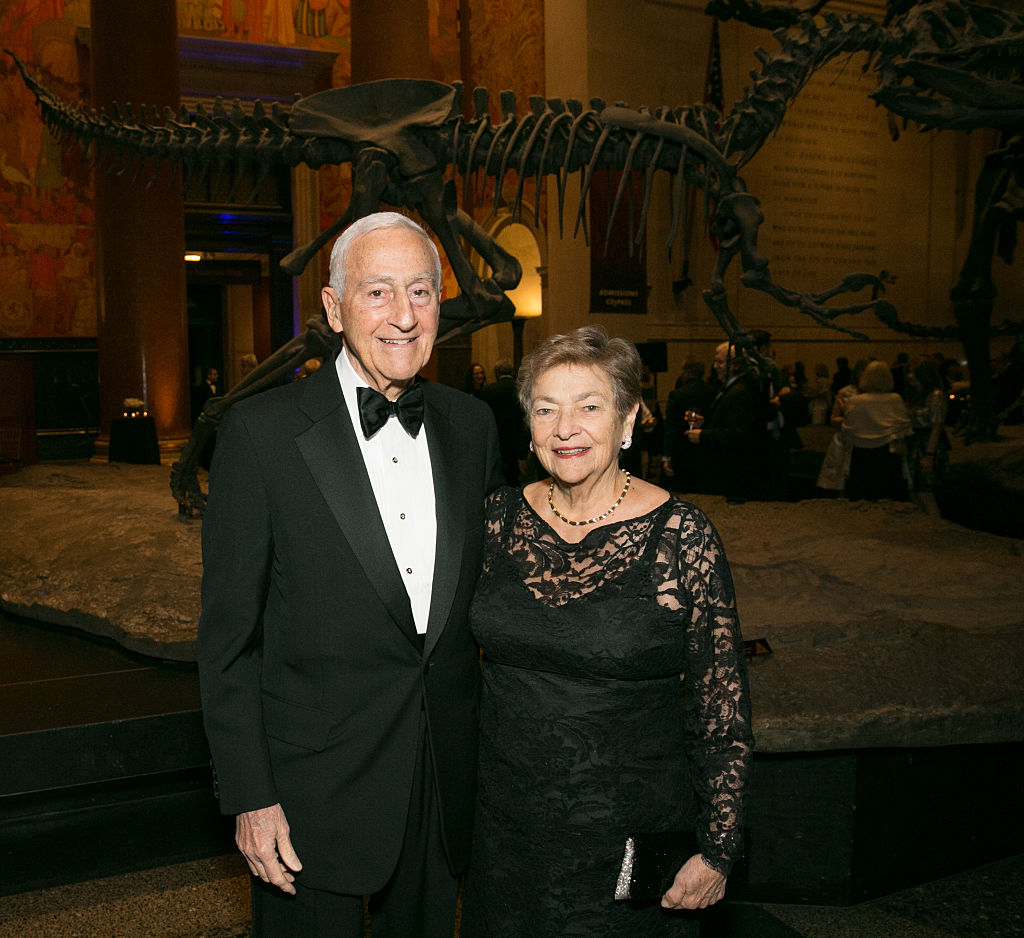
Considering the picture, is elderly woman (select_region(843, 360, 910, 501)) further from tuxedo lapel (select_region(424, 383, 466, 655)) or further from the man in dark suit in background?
tuxedo lapel (select_region(424, 383, 466, 655))

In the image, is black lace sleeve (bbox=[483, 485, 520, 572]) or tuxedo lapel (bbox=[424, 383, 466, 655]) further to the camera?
black lace sleeve (bbox=[483, 485, 520, 572])

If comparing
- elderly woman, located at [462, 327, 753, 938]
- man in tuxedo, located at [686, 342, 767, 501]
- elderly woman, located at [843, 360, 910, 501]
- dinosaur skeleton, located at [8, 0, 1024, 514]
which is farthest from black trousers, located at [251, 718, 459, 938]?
elderly woman, located at [843, 360, 910, 501]

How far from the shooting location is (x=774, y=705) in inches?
119

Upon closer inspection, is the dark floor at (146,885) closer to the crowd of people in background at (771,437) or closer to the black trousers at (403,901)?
the black trousers at (403,901)

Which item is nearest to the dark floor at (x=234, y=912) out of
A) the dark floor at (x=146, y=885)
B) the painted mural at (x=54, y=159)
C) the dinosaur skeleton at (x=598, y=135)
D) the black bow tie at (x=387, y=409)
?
the dark floor at (x=146, y=885)

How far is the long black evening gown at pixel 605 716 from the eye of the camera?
196 centimetres

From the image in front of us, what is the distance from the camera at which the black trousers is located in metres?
2.00

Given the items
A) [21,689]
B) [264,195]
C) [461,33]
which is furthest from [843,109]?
[21,689]

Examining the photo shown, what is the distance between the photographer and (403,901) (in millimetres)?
2088

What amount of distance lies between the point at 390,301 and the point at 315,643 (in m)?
0.71

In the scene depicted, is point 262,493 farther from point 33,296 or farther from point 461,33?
point 461,33

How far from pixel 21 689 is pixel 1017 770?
376cm

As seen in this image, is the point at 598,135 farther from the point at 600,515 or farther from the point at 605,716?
the point at 605,716

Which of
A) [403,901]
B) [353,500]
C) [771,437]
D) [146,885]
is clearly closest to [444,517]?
[353,500]
